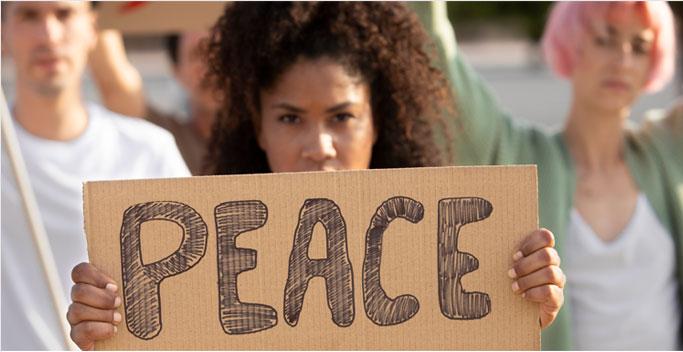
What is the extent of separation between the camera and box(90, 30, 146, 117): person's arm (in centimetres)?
342

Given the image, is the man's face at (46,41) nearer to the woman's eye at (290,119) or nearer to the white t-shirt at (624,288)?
the woman's eye at (290,119)

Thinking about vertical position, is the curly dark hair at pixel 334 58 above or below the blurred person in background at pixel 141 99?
below

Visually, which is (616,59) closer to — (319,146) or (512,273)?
(319,146)

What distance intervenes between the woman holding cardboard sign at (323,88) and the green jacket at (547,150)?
0.63ft

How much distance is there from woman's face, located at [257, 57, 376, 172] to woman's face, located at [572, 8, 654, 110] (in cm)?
83

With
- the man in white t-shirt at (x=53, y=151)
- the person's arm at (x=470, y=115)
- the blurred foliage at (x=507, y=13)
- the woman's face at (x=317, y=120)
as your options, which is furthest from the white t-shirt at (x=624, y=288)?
the blurred foliage at (x=507, y=13)

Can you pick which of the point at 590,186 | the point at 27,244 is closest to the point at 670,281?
the point at 590,186

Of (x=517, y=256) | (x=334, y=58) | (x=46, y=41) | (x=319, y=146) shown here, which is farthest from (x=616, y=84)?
(x=46, y=41)

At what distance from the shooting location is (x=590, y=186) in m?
2.69

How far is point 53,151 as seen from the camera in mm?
2611

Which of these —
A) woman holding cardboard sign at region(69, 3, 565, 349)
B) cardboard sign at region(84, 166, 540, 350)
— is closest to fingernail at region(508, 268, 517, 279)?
cardboard sign at region(84, 166, 540, 350)

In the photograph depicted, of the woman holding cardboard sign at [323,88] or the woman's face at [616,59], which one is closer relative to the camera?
the woman holding cardboard sign at [323,88]

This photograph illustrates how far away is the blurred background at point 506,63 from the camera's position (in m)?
10.6

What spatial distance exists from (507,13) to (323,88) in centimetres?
1340
